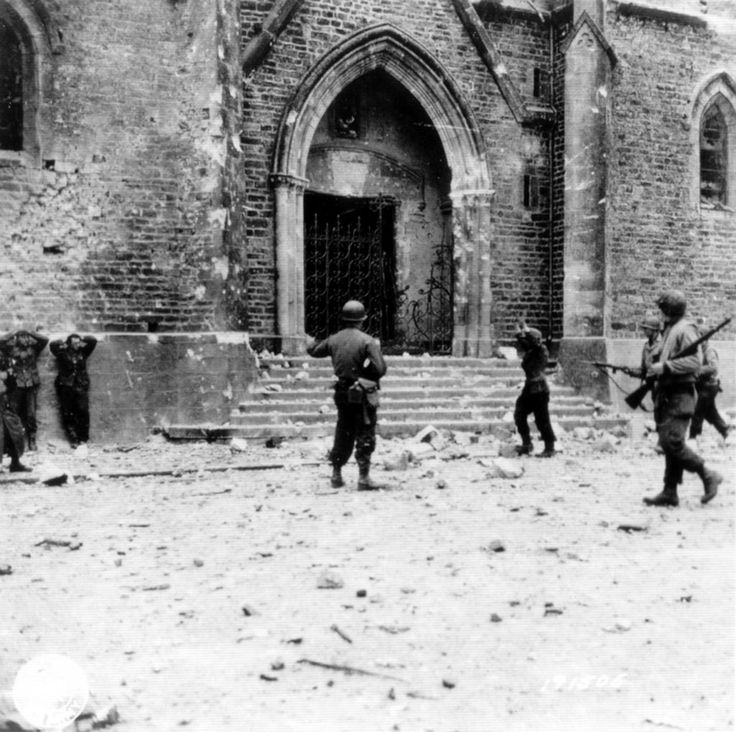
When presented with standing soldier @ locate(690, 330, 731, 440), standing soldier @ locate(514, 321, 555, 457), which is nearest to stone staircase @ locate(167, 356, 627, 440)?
standing soldier @ locate(514, 321, 555, 457)

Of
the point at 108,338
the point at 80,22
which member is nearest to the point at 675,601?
the point at 108,338

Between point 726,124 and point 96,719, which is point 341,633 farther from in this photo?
point 726,124

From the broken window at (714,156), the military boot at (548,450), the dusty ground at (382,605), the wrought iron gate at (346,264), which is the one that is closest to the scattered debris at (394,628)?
the dusty ground at (382,605)

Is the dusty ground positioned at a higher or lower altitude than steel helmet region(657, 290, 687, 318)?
lower

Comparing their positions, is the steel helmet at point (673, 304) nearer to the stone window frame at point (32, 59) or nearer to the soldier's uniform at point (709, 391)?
the soldier's uniform at point (709, 391)

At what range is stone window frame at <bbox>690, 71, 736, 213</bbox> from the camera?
15.5m

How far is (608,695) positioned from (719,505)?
418 cm

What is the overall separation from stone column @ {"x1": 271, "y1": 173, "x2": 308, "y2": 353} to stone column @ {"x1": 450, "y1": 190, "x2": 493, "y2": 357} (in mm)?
2710

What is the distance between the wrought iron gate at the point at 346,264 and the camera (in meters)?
14.3

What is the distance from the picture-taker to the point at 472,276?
1453 cm

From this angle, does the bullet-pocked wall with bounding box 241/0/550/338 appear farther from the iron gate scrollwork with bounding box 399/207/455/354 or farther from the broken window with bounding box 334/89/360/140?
the broken window with bounding box 334/89/360/140

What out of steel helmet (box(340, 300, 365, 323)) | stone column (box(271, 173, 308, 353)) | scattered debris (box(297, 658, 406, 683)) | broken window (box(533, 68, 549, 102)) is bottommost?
scattered debris (box(297, 658, 406, 683))

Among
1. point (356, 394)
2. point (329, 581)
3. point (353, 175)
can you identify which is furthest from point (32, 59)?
point (329, 581)

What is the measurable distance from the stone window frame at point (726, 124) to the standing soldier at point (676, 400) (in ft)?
30.2
